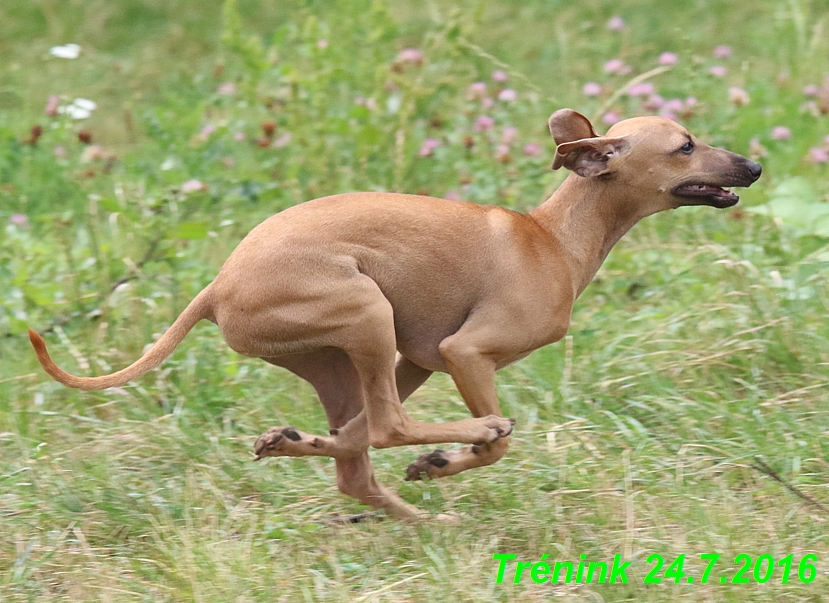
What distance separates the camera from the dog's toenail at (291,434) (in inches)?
170

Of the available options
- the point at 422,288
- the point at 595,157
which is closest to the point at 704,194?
the point at 595,157

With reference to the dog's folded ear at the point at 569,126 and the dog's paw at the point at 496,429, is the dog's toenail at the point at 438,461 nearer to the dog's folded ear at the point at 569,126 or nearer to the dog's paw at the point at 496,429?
the dog's paw at the point at 496,429

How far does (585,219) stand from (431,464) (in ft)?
3.40

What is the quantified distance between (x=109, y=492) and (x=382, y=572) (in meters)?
1.08

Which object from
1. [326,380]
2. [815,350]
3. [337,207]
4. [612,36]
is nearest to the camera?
[337,207]

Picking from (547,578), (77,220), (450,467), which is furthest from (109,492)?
(77,220)

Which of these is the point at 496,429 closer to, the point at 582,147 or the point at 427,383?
the point at 582,147

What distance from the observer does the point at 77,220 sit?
22.1ft

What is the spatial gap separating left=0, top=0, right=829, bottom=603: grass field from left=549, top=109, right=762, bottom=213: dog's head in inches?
36.5

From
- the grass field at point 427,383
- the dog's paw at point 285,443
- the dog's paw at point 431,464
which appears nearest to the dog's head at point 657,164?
the grass field at point 427,383

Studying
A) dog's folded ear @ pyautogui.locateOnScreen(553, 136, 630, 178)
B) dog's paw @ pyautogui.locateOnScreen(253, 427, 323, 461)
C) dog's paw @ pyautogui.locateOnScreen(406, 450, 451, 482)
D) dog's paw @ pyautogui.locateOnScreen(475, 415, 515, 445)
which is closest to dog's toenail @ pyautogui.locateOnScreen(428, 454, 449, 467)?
dog's paw @ pyautogui.locateOnScreen(406, 450, 451, 482)

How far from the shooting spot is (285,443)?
170 inches

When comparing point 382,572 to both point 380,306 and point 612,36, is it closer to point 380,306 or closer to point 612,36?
point 380,306

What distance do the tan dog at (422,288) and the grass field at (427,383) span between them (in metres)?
0.35
